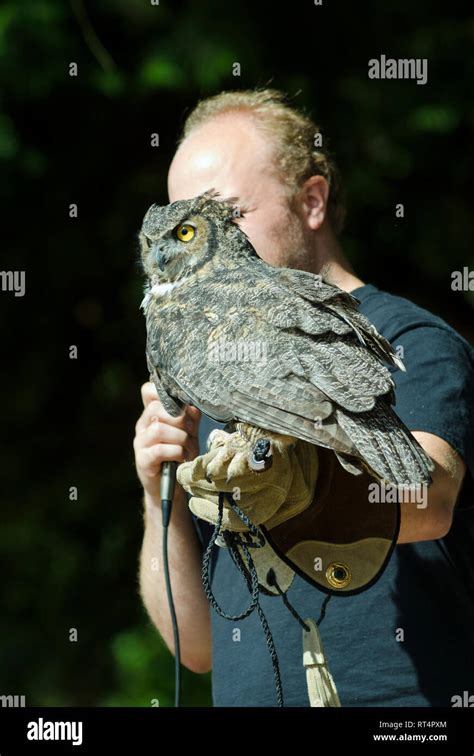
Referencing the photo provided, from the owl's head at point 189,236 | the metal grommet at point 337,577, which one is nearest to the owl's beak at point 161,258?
the owl's head at point 189,236

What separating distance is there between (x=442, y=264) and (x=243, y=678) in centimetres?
251

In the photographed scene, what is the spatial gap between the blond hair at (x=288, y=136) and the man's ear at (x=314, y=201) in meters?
0.02

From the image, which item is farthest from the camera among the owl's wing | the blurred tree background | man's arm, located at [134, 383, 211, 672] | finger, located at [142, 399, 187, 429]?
the blurred tree background

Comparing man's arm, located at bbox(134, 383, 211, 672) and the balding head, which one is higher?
the balding head

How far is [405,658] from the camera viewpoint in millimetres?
2049

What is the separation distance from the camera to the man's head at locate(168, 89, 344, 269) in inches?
94.8

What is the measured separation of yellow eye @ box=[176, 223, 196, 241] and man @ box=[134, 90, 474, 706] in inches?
11.9

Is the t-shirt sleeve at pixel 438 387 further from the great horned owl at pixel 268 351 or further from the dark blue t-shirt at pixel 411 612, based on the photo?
the great horned owl at pixel 268 351

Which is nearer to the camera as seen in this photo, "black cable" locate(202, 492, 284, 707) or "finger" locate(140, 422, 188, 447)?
"black cable" locate(202, 492, 284, 707)

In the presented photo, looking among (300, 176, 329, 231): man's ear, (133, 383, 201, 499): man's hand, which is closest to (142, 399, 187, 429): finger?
(133, 383, 201, 499): man's hand

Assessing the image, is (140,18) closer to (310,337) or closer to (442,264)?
(442,264)

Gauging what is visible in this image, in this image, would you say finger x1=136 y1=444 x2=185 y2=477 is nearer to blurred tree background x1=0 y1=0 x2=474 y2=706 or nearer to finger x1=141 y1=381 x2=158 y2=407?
finger x1=141 y1=381 x2=158 y2=407

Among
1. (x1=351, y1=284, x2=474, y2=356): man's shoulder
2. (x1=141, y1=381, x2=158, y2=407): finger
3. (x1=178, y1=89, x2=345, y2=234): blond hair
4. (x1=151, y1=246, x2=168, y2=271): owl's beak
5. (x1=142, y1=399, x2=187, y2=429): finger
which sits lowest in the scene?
(x1=142, y1=399, x2=187, y2=429): finger
